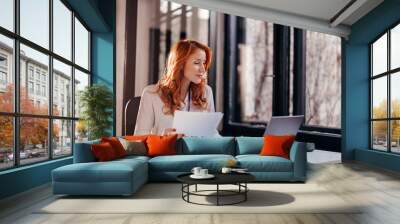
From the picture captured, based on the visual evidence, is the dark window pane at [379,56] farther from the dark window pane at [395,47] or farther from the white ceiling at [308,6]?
the white ceiling at [308,6]

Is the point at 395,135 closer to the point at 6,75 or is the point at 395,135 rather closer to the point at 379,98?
the point at 379,98

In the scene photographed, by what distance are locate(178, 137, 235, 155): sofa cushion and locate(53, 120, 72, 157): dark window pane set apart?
1912 millimetres

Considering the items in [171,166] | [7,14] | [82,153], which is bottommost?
[171,166]

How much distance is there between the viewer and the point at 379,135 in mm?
7797

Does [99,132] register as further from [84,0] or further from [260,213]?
[260,213]

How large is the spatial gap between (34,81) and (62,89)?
1146mm

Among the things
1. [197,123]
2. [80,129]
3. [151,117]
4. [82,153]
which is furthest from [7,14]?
[80,129]

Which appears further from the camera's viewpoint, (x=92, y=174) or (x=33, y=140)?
(x=33, y=140)

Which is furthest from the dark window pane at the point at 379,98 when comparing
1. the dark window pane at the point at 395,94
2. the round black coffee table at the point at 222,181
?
the round black coffee table at the point at 222,181

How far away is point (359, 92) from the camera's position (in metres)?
8.43

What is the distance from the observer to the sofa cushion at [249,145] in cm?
578

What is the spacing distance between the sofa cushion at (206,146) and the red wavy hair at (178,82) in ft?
3.19

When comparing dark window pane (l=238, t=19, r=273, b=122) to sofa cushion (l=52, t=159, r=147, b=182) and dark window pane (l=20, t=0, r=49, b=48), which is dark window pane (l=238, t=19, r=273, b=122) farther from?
sofa cushion (l=52, t=159, r=147, b=182)

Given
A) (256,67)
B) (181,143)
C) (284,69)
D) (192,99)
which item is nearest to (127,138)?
(181,143)
